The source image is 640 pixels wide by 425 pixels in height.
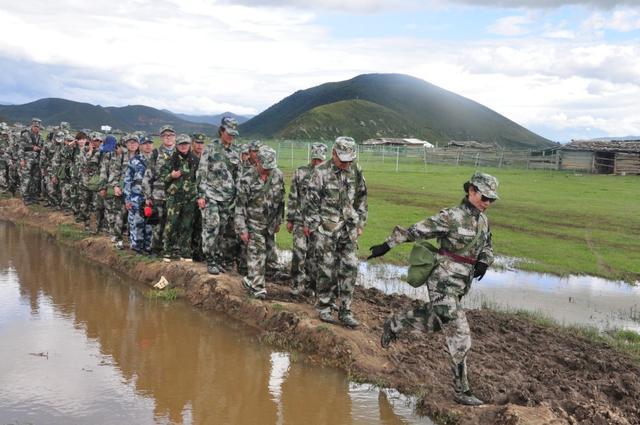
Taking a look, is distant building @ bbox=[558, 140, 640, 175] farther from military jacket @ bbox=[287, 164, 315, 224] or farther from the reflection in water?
military jacket @ bbox=[287, 164, 315, 224]

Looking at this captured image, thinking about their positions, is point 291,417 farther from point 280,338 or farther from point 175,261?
point 175,261

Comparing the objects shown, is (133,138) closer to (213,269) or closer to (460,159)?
(213,269)

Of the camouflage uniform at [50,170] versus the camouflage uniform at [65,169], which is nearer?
the camouflage uniform at [65,169]

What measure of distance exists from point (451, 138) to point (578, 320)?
446 ft

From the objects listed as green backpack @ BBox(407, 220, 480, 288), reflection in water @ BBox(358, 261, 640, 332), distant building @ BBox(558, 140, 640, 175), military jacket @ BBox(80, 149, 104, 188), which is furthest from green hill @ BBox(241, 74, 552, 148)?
green backpack @ BBox(407, 220, 480, 288)

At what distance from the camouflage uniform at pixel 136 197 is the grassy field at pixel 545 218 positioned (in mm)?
3779

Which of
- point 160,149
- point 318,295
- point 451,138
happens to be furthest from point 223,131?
point 451,138

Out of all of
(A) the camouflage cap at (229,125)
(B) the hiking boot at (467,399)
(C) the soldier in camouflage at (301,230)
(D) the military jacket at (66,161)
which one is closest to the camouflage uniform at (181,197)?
(A) the camouflage cap at (229,125)

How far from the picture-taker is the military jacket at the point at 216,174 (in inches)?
395

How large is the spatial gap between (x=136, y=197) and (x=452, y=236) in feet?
24.8

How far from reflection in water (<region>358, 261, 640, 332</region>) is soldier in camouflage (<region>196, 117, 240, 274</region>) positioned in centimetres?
304

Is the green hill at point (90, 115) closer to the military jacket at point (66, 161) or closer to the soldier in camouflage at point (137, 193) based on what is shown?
Answer: the military jacket at point (66, 161)

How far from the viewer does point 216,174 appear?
396 inches

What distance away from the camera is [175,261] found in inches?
436
